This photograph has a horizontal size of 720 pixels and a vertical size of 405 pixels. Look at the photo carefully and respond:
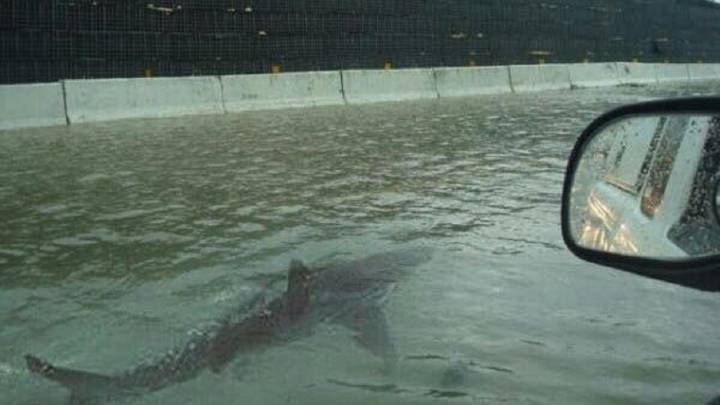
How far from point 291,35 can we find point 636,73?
17.6 meters

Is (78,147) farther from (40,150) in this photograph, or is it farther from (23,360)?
(23,360)

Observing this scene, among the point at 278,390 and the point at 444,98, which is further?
the point at 444,98

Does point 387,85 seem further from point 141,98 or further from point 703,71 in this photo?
point 703,71

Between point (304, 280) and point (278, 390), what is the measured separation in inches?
52.7

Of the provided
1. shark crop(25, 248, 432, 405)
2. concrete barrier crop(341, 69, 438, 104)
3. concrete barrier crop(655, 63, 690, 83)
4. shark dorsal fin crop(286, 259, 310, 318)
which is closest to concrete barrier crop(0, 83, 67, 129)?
concrete barrier crop(341, 69, 438, 104)

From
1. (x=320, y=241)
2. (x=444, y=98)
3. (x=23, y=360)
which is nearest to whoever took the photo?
(x=23, y=360)

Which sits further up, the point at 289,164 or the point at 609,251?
the point at 609,251

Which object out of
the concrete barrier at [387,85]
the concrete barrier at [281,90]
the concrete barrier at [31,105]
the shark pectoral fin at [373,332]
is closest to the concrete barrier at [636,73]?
the concrete barrier at [387,85]

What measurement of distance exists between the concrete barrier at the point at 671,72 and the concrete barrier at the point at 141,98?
887 inches

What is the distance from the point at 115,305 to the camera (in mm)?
4965

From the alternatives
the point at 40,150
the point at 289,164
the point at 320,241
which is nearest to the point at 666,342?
the point at 320,241

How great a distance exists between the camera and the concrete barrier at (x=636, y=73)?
3266 cm

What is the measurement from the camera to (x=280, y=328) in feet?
14.3

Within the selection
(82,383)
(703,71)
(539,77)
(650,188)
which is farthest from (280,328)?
(703,71)
